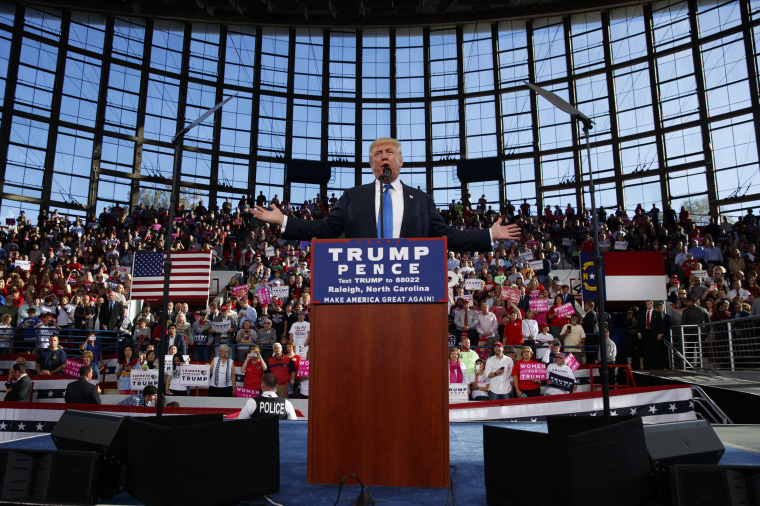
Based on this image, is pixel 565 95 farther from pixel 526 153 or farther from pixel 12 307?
pixel 12 307

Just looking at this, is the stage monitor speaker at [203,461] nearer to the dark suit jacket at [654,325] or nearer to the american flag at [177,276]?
the american flag at [177,276]

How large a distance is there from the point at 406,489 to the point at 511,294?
9.54m

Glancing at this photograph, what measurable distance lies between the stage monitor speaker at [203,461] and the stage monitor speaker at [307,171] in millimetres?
24654

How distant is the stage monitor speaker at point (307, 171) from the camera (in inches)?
1064

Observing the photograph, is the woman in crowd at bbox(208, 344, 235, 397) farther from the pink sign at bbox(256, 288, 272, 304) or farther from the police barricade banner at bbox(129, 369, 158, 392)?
the pink sign at bbox(256, 288, 272, 304)

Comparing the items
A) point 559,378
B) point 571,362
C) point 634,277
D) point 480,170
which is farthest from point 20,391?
point 480,170

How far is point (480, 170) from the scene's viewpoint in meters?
26.7

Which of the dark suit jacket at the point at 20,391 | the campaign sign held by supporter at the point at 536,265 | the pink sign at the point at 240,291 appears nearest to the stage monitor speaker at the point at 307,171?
the pink sign at the point at 240,291

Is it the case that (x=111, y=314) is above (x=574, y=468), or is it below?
above

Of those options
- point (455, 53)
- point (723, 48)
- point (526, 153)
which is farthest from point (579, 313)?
point (455, 53)

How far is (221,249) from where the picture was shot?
60.5ft

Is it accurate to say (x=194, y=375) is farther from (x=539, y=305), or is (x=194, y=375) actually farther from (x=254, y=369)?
(x=539, y=305)

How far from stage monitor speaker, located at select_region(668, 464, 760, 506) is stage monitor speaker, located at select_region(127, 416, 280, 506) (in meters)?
1.91

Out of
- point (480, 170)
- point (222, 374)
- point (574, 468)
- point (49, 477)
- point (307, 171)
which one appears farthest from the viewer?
point (307, 171)
